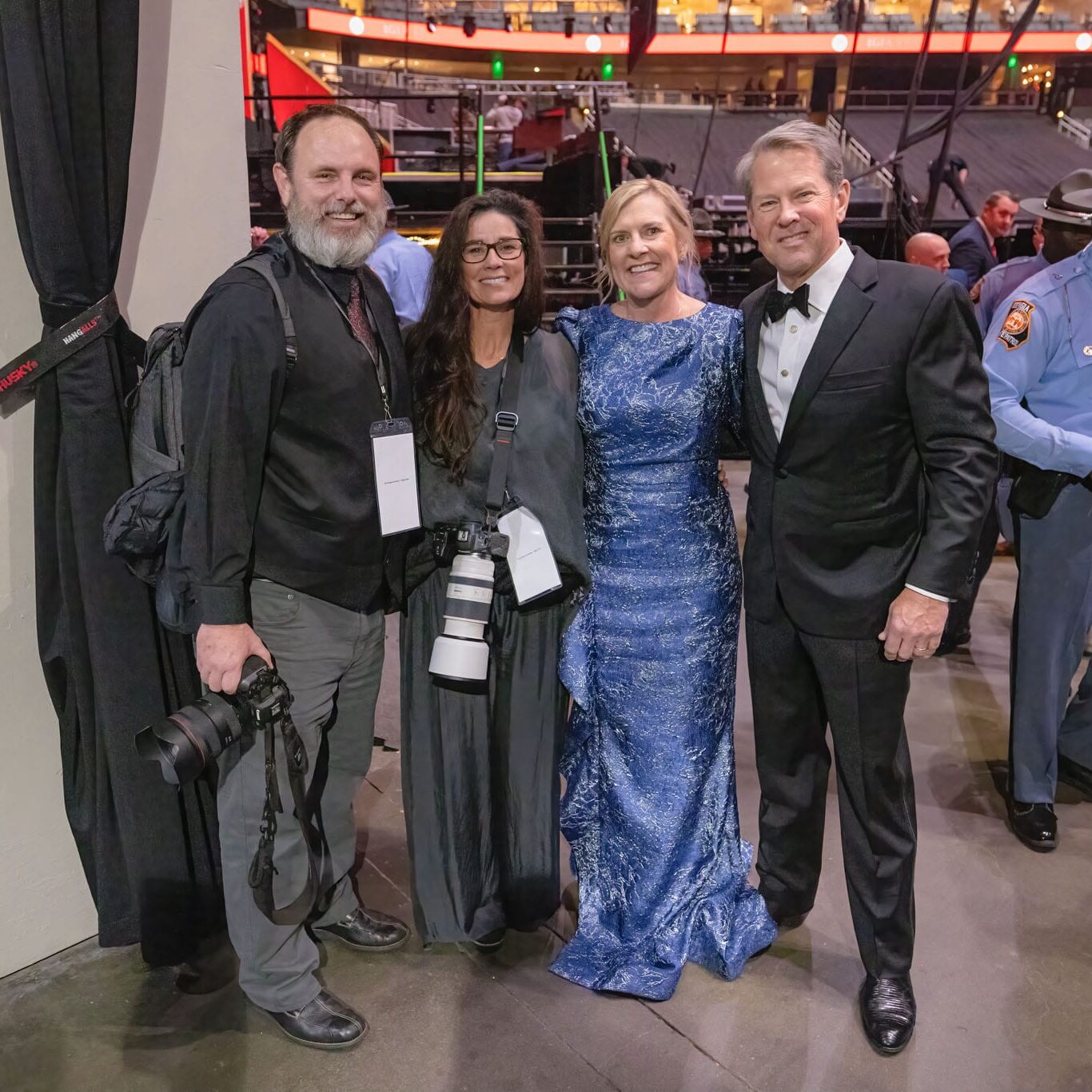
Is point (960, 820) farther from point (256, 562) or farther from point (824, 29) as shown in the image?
point (824, 29)

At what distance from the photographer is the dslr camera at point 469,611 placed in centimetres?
181

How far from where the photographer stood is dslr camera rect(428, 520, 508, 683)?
5.95 feet

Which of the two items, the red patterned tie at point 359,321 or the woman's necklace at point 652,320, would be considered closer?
the red patterned tie at point 359,321

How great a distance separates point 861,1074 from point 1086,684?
1.65 meters

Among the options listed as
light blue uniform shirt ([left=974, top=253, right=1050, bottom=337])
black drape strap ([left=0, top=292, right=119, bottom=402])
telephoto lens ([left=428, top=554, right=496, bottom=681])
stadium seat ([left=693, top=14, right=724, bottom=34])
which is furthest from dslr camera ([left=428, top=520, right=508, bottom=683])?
stadium seat ([left=693, top=14, right=724, bottom=34])

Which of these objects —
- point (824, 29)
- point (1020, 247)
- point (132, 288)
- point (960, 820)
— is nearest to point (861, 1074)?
point (960, 820)

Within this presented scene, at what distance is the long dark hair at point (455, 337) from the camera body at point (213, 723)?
0.55 meters

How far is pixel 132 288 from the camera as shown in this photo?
2.02 m

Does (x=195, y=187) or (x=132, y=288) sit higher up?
(x=195, y=187)

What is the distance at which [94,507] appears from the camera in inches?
72.5

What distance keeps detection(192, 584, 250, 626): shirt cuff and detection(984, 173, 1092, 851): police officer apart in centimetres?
193

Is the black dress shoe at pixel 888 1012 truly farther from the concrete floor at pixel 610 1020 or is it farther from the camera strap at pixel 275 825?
the camera strap at pixel 275 825

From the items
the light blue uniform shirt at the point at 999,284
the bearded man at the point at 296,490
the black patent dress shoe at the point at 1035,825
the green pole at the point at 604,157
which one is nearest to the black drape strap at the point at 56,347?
the bearded man at the point at 296,490

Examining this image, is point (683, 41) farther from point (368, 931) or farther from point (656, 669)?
point (368, 931)
